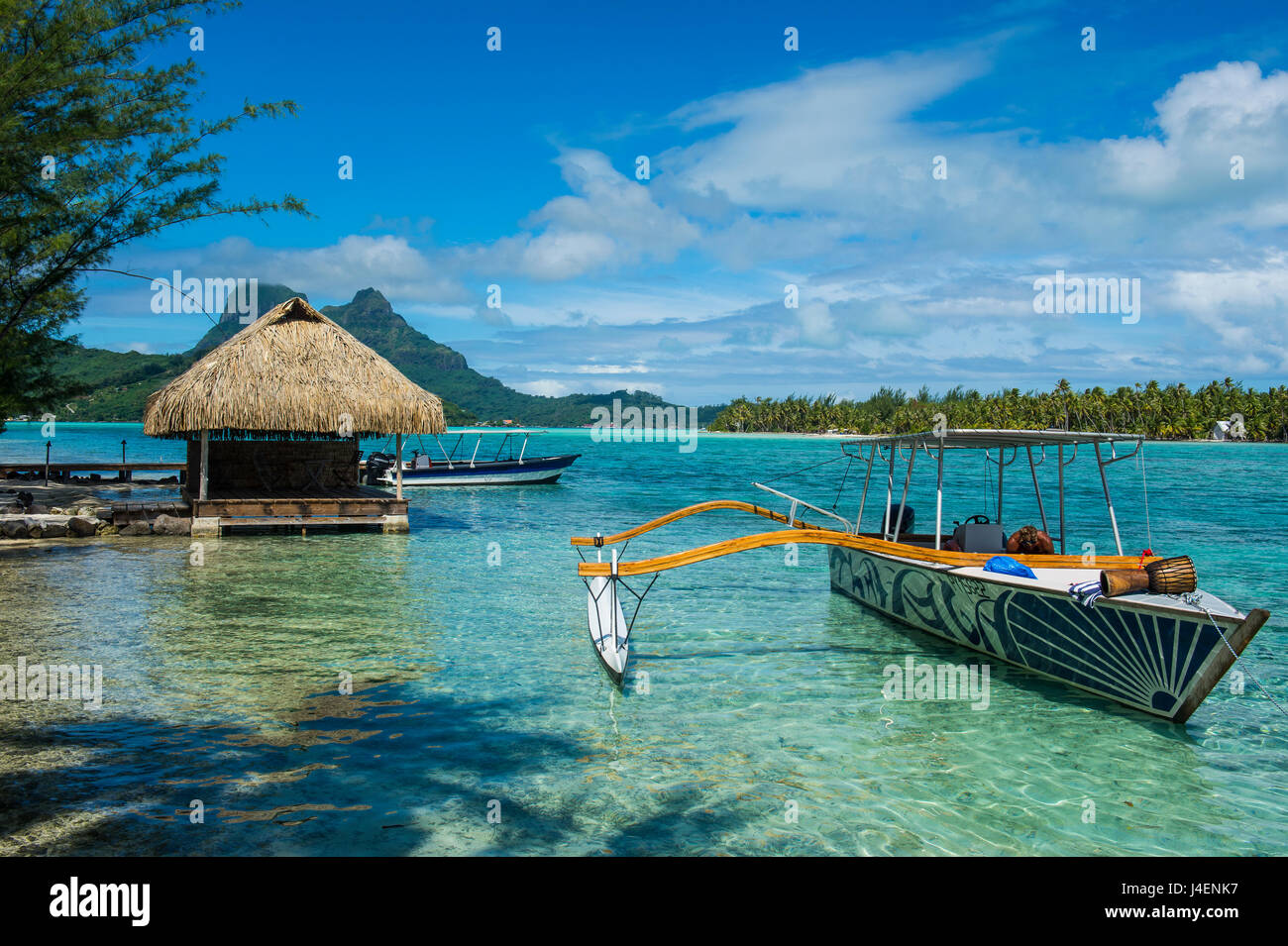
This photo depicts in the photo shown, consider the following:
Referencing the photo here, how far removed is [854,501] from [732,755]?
32.0m

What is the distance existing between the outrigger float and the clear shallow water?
29cm

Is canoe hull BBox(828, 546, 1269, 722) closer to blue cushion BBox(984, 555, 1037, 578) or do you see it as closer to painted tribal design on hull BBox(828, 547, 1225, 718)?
painted tribal design on hull BBox(828, 547, 1225, 718)

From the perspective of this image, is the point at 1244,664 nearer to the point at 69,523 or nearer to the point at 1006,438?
the point at 1006,438

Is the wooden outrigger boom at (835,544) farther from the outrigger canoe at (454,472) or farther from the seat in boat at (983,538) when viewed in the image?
the outrigger canoe at (454,472)

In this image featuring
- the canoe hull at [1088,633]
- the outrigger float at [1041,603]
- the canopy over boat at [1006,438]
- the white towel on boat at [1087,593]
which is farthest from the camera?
the canopy over boat at [1006,438]

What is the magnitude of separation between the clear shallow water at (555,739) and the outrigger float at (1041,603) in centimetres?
29

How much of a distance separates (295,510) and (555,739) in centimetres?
1311

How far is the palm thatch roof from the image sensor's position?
16.2m

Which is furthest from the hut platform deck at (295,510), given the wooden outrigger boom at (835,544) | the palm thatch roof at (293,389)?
the wooden outrigger boom at (835,544)

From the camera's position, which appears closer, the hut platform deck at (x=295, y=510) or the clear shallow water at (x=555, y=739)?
the clear shallow water at (x=555, y=739)

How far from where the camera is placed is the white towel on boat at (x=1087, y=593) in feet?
22.3

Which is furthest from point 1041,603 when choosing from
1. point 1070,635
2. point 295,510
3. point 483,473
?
point 483,473

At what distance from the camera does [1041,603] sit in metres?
7.43

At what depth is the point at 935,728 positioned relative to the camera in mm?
6586
